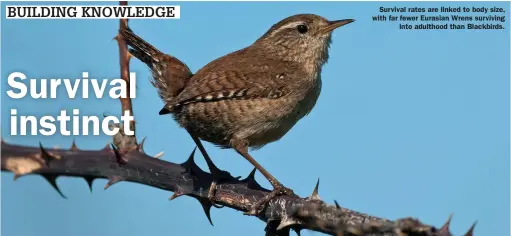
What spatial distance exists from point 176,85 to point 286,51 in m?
0.95

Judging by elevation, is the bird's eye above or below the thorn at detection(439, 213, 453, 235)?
above

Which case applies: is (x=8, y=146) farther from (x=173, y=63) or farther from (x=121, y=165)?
(x=173, y=63)

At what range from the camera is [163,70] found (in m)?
3.97

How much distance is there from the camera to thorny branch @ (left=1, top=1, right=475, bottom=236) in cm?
152

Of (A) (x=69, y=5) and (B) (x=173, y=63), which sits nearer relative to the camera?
(B) (x=173, y=63)

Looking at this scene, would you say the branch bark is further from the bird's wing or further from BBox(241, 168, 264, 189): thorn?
the bird's wing

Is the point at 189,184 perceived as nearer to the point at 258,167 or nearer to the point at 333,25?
the point at 258,167

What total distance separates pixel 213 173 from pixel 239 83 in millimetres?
807

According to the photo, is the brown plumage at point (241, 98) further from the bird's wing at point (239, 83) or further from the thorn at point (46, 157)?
the thorn at point (46, 157)

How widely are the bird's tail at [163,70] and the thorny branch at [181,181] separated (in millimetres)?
1231

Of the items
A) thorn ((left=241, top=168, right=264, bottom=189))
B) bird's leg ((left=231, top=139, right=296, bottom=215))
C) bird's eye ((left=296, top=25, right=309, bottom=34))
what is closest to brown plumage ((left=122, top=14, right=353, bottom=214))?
bird's leg ((left=231, top=139, right=296, bottom=215))

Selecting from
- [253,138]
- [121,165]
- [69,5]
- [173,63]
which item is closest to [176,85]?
[173,63]

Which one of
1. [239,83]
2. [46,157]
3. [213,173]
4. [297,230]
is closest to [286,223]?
[297,230]

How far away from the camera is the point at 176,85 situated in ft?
13.1
